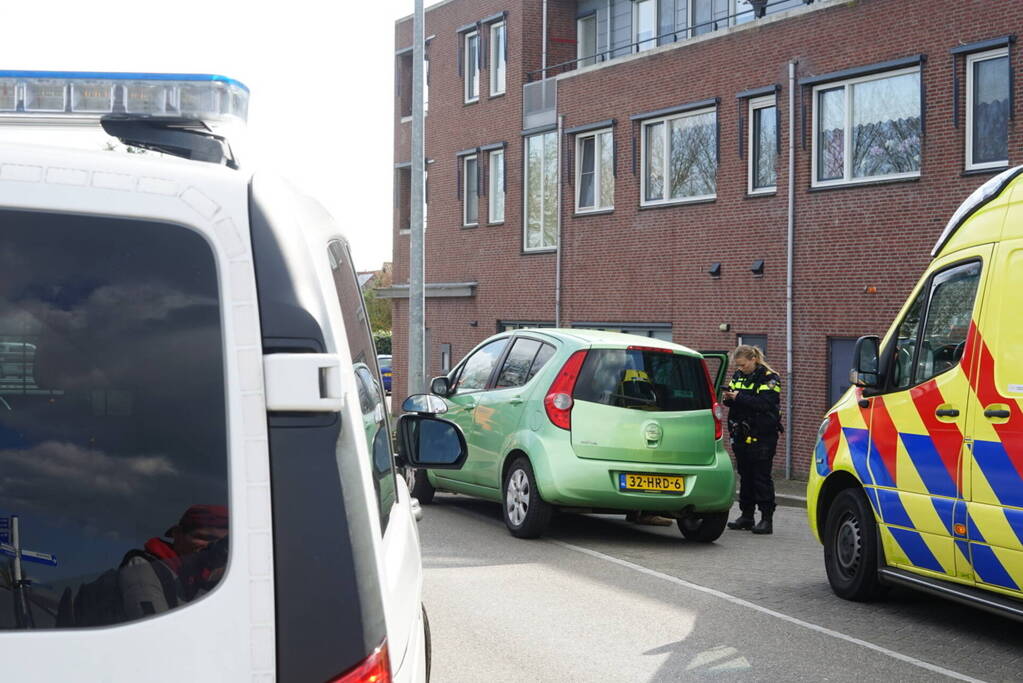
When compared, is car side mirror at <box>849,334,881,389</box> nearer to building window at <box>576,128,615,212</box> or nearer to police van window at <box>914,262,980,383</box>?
police van window at <box>914,262,980,383</box>

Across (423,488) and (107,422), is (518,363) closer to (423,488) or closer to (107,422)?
(423,488)

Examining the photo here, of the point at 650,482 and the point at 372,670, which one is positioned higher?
the point at 372,670

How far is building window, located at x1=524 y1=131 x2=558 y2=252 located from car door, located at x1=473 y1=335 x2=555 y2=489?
1575 centimetres

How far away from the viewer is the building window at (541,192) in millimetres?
27344

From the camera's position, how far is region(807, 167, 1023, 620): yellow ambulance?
21.2 ft

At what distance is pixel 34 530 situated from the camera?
1.88m

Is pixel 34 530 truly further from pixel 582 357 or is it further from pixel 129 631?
pixel 582 357

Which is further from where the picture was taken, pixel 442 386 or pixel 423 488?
pixel 423 488

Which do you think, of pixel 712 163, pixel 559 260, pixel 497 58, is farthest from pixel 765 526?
pixel 497 58

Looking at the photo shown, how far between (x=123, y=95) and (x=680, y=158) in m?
21.9

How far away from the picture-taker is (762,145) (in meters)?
21.8

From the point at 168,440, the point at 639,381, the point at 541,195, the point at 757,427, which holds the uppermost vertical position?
the point at 541,195

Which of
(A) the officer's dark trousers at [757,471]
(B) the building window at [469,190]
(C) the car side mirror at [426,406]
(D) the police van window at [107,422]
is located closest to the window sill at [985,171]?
(A) the officer's dark trousers at [757,471]

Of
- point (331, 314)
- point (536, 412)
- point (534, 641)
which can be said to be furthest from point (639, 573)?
point (331, 314)
